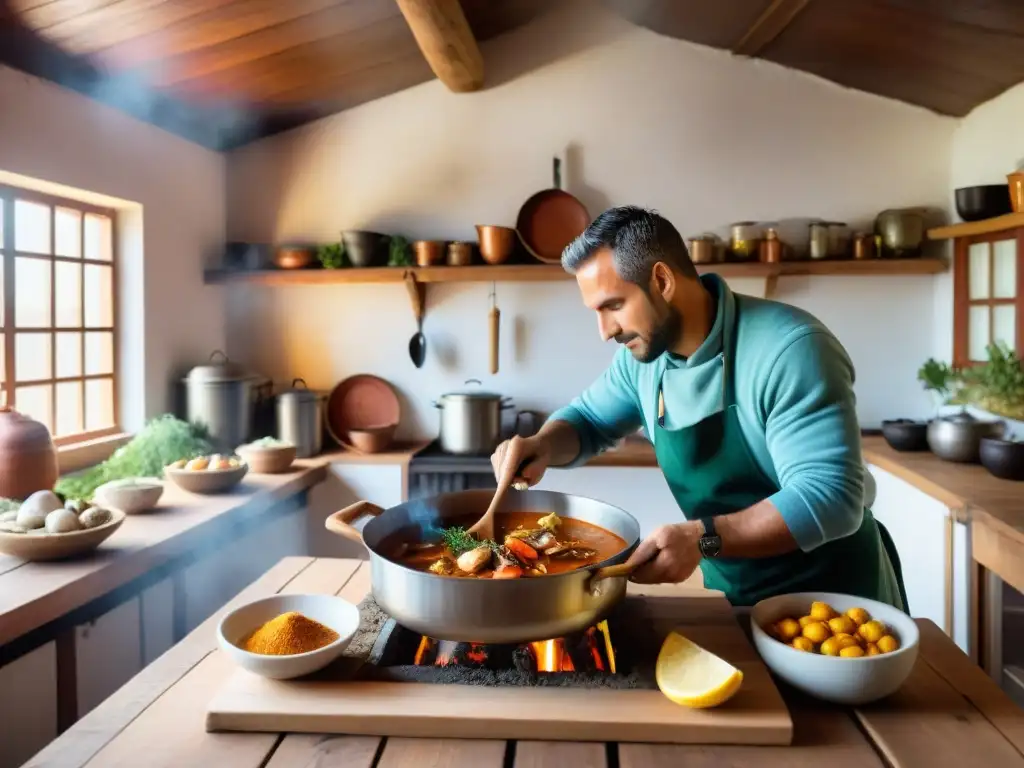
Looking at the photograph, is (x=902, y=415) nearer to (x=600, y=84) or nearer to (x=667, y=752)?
(x=600, y=84)

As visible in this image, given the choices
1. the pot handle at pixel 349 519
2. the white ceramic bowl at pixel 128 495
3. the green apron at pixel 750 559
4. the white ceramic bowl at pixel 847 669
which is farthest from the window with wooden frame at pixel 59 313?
the white ceramic bowl at pixel 847 669

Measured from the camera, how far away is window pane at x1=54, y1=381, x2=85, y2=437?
3.27 meters

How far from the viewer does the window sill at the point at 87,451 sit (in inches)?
123

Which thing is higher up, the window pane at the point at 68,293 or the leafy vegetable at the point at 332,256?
the leafy vegetable at the point at 332,256

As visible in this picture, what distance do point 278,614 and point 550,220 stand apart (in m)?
3.00

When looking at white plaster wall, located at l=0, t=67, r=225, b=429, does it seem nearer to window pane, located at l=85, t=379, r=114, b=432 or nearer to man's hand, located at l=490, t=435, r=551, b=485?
window pane, located at l=85, t=379, r=114, b=432

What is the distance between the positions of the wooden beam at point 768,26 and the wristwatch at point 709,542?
2645mm

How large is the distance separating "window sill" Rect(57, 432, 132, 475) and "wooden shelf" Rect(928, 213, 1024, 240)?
373 centimetres

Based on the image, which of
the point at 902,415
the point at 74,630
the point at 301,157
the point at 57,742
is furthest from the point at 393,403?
the point at 57,742

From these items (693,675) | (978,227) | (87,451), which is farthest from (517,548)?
(978,227)

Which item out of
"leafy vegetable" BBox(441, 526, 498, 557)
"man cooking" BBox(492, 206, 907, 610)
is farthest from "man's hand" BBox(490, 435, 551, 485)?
"leafy vegetable" BBox(441, 526, 498, 557)

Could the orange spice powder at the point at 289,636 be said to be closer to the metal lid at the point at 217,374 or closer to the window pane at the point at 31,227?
the window pane at the point at 31,227

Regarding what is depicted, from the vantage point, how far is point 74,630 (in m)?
2.18

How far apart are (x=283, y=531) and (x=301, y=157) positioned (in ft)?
6.59
